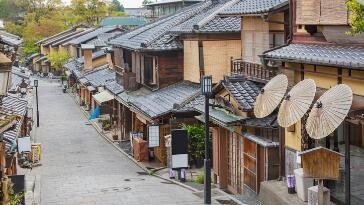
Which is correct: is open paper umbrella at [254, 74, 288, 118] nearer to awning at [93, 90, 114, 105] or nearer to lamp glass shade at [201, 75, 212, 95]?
lamp glass shade at [201, 75, 212, 95]

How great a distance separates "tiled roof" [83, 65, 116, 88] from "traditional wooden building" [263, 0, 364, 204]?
30614 millimetres

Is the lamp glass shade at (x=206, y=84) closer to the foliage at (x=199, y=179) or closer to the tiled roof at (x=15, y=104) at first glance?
the foliage at (x=199, y=179)

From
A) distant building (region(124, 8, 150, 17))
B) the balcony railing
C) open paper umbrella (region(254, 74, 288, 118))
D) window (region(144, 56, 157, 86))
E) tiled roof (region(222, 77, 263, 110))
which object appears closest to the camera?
open paper umbrella (region(254, 74, 288, 118))

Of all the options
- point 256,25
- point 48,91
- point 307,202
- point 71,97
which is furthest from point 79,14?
point 307,202

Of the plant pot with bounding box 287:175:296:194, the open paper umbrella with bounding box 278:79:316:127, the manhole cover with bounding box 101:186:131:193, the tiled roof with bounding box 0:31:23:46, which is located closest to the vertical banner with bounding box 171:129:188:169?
the manhole cover with bounding box 101:186:131:193

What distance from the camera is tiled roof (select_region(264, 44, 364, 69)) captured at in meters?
12.2

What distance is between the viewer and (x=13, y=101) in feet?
96.1

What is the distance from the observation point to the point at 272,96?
1548 cm

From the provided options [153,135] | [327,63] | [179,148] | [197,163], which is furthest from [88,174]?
[327,63]

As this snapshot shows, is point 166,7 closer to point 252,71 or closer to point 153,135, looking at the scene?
point 153,135

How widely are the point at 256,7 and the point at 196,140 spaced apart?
7556 mm

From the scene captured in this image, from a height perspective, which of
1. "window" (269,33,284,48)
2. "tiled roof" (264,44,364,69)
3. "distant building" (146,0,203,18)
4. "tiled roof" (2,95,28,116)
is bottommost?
"tiled roof" (2,95,28,116)

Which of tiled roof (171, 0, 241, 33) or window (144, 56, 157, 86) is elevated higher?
tiled roof (171, 0, 241, 33)

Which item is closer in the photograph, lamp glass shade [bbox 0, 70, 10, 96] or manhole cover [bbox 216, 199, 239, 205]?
lamp glass shade [bbox 0, 70, 10, 96]
